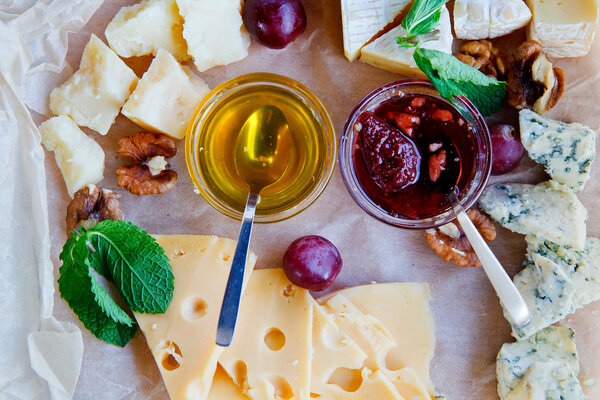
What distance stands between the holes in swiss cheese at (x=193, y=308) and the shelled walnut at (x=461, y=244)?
2.46ft

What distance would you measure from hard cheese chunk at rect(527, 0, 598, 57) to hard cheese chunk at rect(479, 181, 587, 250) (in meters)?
0.44

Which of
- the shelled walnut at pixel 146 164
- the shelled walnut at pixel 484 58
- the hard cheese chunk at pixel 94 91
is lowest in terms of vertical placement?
the shelled walnut at pixel 146 164

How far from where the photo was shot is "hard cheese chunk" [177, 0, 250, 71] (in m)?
1.66

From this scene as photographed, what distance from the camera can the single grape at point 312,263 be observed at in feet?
5.41

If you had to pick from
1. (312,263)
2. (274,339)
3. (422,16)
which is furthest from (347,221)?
(422,16)

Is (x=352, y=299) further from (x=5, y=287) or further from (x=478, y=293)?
(x=5, y=287)

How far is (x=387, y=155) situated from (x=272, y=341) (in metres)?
0.71

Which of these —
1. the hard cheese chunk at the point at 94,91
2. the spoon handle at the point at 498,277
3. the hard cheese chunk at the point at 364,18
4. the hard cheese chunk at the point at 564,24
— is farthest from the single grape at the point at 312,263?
the hard cheese chunk at the point at 564,24

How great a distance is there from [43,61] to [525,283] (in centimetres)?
172

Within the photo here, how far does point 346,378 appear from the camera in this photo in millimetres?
1724

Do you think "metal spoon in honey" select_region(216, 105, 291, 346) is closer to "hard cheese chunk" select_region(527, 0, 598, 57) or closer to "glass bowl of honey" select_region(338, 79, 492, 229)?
"glass bowl of honey" select_region(338, 79, 492, 229)

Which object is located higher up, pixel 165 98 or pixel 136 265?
pixel 165 98

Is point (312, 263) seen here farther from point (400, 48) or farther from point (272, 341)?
point (400, 48)

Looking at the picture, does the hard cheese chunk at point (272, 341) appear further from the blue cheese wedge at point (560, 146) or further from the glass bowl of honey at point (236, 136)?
the blue cheese wedge at point (560, 146)
